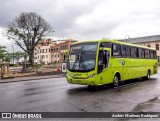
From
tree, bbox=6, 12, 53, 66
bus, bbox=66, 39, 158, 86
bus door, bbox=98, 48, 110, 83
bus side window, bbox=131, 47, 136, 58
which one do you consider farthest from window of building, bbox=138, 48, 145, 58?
tree, bbox=6, 12, 53, 66

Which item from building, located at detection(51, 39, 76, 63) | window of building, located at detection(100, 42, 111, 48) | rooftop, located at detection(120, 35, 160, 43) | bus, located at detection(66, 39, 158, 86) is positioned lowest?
bus, located at detection(66, 39, 158, 86)

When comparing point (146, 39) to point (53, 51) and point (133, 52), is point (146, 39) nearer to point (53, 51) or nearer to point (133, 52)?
point (53, 51)

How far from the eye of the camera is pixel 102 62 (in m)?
14.7

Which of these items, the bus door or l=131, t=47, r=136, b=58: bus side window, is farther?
l=131, t=47, r=136, b=58: bus side window

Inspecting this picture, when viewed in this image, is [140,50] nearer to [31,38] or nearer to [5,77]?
[5,77]

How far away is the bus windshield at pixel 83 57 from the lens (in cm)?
1433

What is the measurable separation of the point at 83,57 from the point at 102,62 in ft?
3.79

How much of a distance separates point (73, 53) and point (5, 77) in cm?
1824

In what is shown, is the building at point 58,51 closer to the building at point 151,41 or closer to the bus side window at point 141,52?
the building at point 151,41

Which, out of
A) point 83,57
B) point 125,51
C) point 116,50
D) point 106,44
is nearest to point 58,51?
point 125,51

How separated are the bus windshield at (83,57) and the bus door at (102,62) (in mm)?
407

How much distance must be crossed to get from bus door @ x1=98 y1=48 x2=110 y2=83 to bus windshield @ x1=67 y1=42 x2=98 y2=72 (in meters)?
0.41

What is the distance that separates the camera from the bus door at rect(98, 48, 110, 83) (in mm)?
14501

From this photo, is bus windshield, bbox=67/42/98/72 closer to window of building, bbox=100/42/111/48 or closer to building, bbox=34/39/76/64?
window of building, bbox=100/42/111/48
